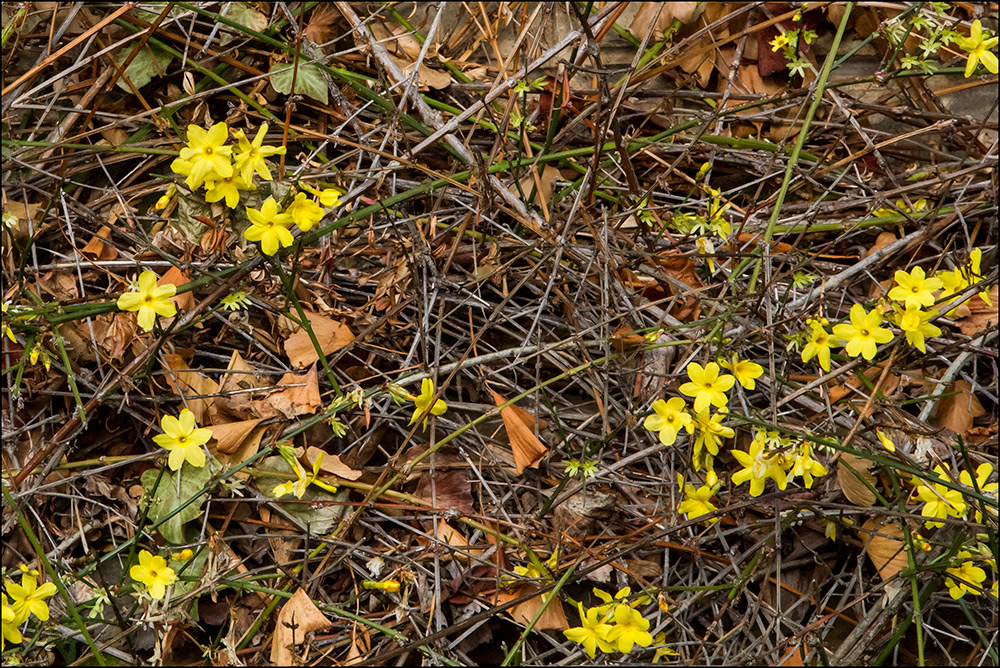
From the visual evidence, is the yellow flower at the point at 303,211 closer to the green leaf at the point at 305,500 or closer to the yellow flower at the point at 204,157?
the yellow flower at the point at 204,157

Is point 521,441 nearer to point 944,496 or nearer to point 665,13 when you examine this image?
point 944,496

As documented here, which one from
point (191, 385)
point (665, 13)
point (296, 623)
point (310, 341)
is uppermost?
point (665, 13)

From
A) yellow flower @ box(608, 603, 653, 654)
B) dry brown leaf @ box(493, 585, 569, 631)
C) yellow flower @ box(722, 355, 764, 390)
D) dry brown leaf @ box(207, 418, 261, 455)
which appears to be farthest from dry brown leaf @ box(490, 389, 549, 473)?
dry brown leaf @ box(207, 418, 261, 455)

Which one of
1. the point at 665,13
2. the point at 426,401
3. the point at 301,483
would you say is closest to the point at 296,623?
the point at 301,483

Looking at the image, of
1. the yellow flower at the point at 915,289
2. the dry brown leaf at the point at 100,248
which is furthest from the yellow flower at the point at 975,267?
the dry brown leaf at the point at 100,248

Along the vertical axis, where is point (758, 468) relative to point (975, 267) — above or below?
below

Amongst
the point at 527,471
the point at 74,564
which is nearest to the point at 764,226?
the point at 527,471

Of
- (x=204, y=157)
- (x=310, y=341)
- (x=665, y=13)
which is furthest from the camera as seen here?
(x=665, y=13)
